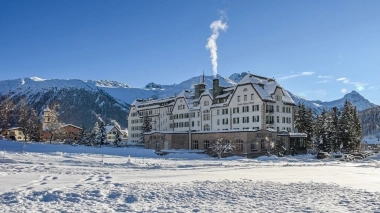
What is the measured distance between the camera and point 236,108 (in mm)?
60188

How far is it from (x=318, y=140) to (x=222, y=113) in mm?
17682

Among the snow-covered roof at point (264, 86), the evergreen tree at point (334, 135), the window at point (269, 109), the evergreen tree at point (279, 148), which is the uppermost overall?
the snow-covered roof at point (264, 86)

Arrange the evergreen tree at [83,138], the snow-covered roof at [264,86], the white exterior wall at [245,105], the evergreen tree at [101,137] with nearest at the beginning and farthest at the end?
the white exterior wall at [245,105], the snow-covered roof at [264,86], the evergreen tree at [83,138], the evergreen tree at [101,137]

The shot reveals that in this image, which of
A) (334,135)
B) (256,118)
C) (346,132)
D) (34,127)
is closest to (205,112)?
(256,118)

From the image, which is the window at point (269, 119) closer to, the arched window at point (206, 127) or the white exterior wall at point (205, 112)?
the white exterior wall at point (205, 112)

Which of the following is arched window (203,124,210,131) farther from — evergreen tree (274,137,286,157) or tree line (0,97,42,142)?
tree line (0,97,42,142)

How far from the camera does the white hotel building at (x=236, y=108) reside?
5684cm

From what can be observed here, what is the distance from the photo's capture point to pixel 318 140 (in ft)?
198

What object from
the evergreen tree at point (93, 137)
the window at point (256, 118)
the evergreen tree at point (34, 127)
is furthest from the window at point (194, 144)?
the evergreen tree at point (34, 127)

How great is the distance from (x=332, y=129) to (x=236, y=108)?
16.6 m

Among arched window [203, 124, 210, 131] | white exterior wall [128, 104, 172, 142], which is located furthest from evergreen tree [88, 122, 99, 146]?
arched window [203, 124, 210, 131]

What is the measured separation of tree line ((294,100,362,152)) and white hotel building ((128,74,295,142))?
3390mm

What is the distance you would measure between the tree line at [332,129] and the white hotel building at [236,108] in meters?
3.39

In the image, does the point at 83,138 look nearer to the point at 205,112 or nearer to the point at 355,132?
the point at 205,112
